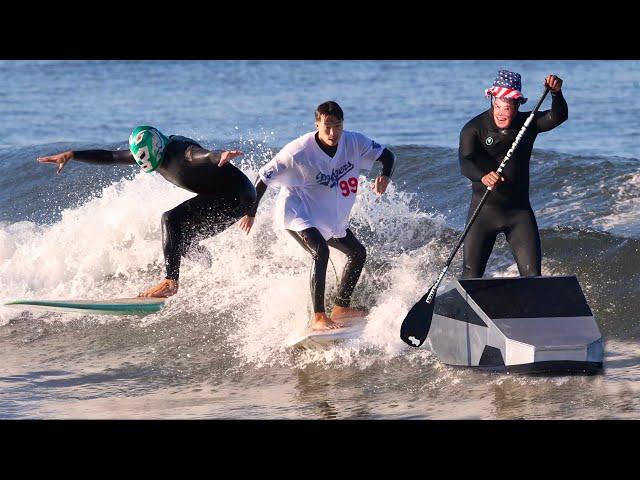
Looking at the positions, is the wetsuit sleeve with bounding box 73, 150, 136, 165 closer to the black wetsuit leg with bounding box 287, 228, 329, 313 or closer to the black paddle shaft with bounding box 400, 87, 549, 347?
the black wetsuit leg with bounding box 287, 228, 329, 313

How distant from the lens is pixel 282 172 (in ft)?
26.1

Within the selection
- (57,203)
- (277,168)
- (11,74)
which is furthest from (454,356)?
(11,74)

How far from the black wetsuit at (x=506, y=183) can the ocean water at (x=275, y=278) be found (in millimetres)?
895

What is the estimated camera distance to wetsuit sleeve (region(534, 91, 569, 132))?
7.26m

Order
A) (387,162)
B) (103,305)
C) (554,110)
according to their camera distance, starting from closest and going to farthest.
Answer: (554,110), (387,162), (103,305)

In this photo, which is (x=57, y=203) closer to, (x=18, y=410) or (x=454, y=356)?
(x=18, y=410)

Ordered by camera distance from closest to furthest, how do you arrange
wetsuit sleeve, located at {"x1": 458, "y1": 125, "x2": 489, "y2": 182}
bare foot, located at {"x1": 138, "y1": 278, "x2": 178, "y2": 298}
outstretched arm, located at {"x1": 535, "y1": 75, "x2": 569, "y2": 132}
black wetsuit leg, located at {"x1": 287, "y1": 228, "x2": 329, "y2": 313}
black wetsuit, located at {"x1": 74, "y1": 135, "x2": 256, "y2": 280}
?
outstretched arm, located at {"x1": 535, "y1": 75, "x2": 569, "y2": 132}
wetsuit sleeve, located at {"x1": 458, "y1": 125, "x2": 489, "y2": 182}
black wetsuit leg, located at {"x1": 287, "y1": 228, "x2": 329, "y2": 313}
black wetsuit, located at {"x1": 74, "y1": 135, "x2": 256, "y2": 280}
bare foot, located at {"x1": 138, "y1": 278, "x2": 178, "y2": 298}

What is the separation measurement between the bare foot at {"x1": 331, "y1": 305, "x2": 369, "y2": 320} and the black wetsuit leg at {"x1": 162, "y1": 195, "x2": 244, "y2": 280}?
3.50ft

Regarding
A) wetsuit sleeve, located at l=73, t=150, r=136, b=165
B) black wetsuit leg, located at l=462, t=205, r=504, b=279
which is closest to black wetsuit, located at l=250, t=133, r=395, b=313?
black wetsuit leg, located at l=462, t=205, r=504, b=279

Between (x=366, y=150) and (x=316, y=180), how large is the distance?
0.48 m

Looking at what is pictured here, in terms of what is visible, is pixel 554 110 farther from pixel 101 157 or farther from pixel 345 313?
pixel 101 157

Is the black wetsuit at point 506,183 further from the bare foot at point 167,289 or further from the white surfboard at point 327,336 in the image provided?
the bare foot at point 167,289

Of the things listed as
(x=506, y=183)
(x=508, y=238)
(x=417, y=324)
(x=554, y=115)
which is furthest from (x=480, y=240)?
(x=554, y=115)

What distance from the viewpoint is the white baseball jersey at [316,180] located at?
7.92 meters
